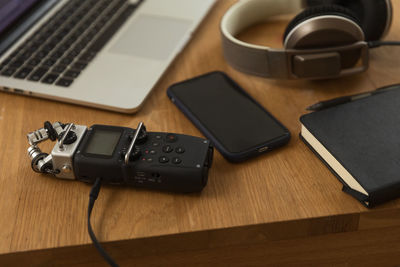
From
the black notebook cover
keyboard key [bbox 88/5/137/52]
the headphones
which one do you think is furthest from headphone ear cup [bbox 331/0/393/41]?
keyboard key [bbox 88/5/137/52]

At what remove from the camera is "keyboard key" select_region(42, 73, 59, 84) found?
756 millimetres

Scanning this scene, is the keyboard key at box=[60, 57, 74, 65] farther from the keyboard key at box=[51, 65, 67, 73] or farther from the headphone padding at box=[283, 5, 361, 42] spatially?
the headphone padding at box=[283, 5, 361, 42]

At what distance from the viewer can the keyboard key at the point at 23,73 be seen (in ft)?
2.52

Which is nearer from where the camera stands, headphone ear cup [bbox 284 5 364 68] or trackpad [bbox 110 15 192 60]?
headphone ear cup [bbox 284 5 364 68]

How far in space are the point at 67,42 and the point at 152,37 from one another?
15cm

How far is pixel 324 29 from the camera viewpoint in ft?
2.21

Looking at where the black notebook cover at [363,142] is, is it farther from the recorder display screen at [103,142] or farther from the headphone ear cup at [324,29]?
the recorder display screen at [103,142]

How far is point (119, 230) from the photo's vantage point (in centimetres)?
56

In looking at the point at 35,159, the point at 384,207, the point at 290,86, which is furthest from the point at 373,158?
the point at 35,159

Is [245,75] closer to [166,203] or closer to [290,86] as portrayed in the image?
[290,86]

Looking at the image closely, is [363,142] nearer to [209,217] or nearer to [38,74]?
[209,217]

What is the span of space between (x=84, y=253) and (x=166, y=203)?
112 millimetres

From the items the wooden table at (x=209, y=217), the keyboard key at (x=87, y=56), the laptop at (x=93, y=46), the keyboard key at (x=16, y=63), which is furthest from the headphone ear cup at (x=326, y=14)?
the keyboard key at (x=16, y=63)

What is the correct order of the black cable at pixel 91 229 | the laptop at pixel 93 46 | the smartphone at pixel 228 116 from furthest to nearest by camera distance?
the laptop at pixel 93 46
the smartphone at pixel 228 116
the black cable at pixel 91 229
